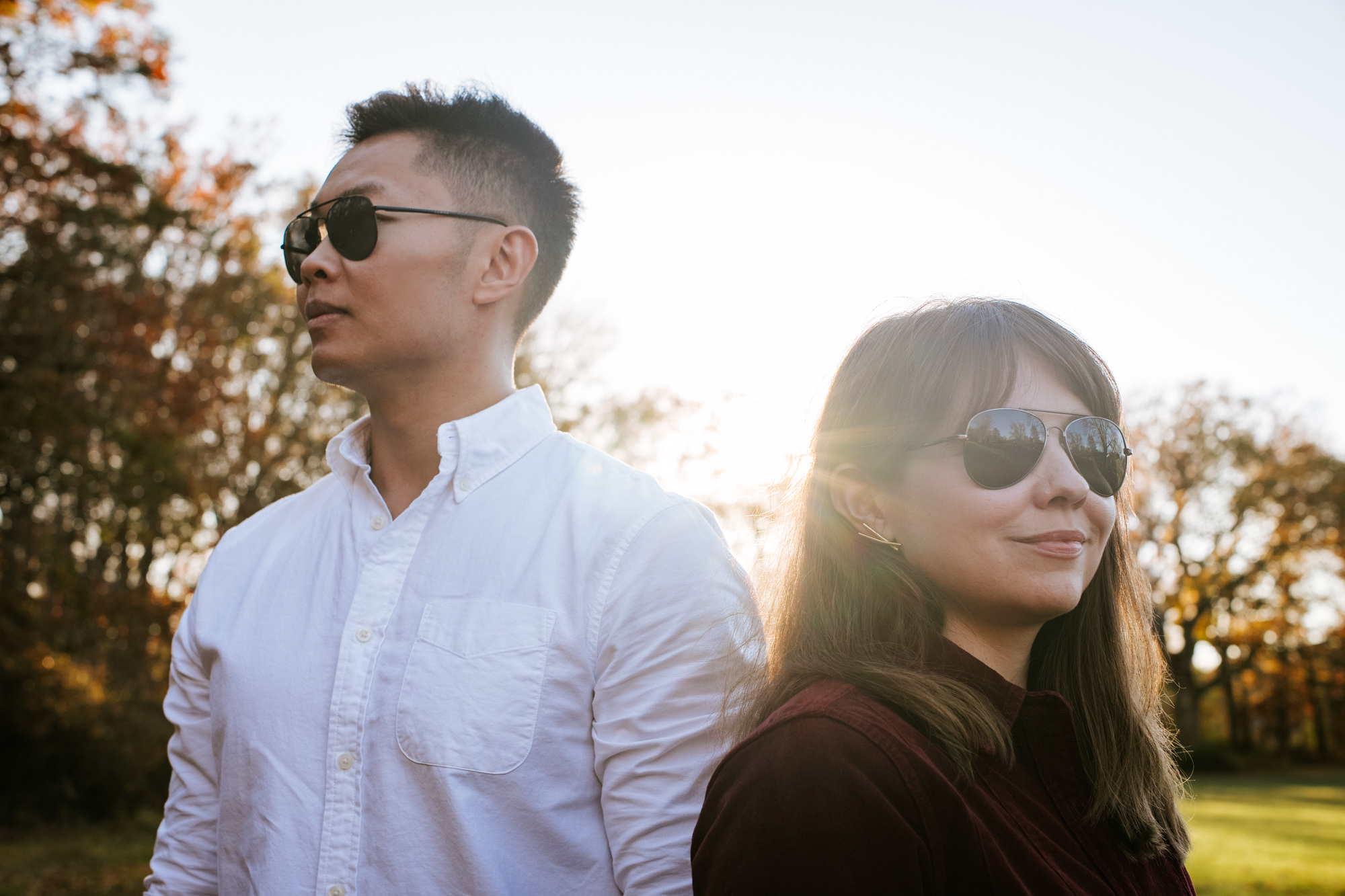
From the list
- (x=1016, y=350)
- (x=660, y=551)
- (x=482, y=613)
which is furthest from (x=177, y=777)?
(x=1016, y=350)

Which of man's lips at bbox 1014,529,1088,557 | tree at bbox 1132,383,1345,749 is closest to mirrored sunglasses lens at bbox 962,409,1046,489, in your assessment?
man's lips at bbox 1014,529,1088,557

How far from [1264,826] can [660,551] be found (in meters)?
21.2

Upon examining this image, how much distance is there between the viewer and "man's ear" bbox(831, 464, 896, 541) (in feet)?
6.32

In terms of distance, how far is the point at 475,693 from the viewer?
81.7 inches

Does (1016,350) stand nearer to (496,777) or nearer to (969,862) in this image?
(969,862)

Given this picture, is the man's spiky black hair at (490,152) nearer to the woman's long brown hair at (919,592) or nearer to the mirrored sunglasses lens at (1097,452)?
the woman's long brown hair at (919,592)

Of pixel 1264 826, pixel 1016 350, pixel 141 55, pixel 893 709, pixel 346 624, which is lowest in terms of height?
pixel 1264 826

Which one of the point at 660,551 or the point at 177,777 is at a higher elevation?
the point at 660,551

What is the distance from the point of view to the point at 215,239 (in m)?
16.0

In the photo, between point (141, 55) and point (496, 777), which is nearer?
point (496, 777)

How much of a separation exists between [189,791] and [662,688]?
1456 millimetres

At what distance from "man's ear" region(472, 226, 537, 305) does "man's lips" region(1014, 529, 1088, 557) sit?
1.64 meters

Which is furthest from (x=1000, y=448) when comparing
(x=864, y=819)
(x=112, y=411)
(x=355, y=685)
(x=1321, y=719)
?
(x=1321, y=719)

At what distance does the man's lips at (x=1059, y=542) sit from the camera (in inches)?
70.9
